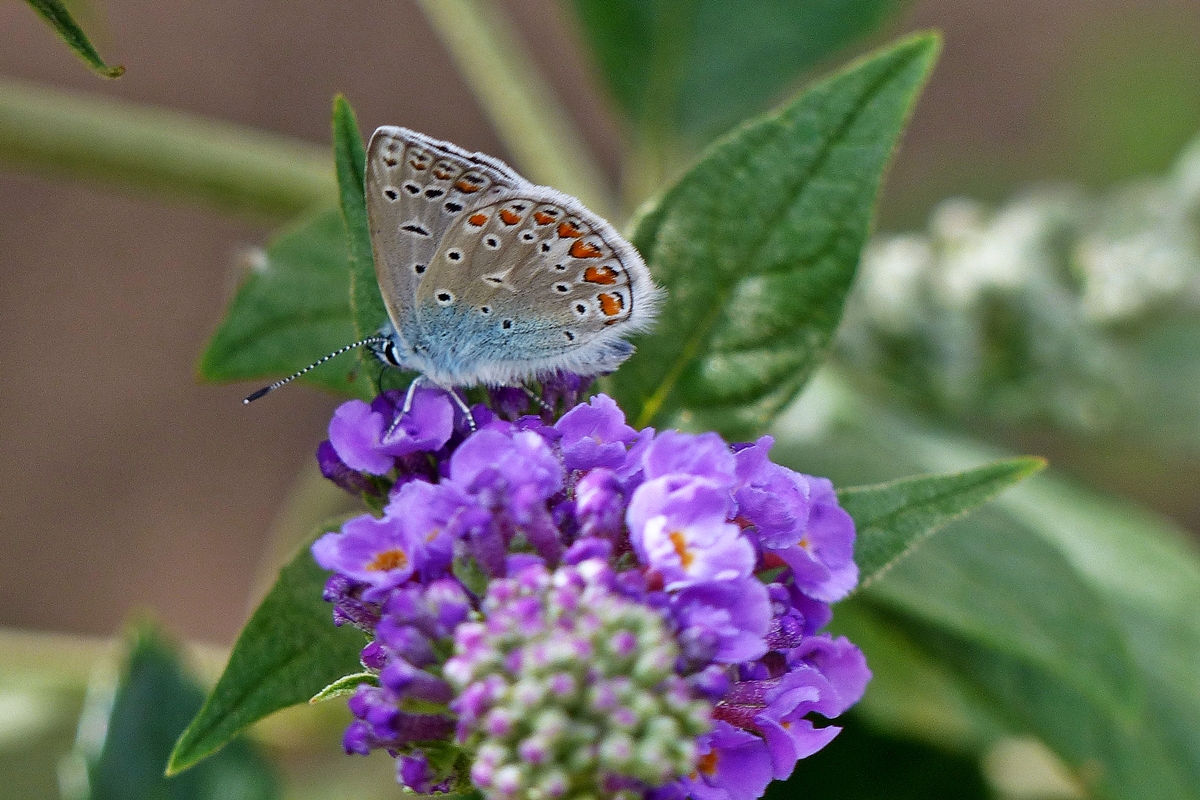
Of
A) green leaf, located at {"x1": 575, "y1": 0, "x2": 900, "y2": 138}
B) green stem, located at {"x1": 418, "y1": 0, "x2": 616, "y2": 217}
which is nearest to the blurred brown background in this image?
green leaf, located at {"x1": 575, "y1": 0, "x2": 900, "y2": 138}

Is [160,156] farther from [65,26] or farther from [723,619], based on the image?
[723,619]

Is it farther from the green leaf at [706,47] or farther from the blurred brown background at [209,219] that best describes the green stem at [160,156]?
the blurred brown background at [209,219]

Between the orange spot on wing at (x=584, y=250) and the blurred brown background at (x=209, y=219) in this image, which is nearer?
the orange spot on wing at (x=584, y=250)

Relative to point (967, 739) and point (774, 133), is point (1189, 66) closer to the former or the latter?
point (967, 739)

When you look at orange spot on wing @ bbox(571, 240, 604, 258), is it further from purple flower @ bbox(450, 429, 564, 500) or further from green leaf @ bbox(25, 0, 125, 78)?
green leaf @ bbox(25, 0, 125, 78)

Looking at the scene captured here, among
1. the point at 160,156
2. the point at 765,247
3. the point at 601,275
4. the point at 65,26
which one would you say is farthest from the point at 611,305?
the point at 160,156

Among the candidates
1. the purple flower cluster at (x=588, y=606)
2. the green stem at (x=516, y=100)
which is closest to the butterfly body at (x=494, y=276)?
the purple flower cluster at (x=588, y=606)
